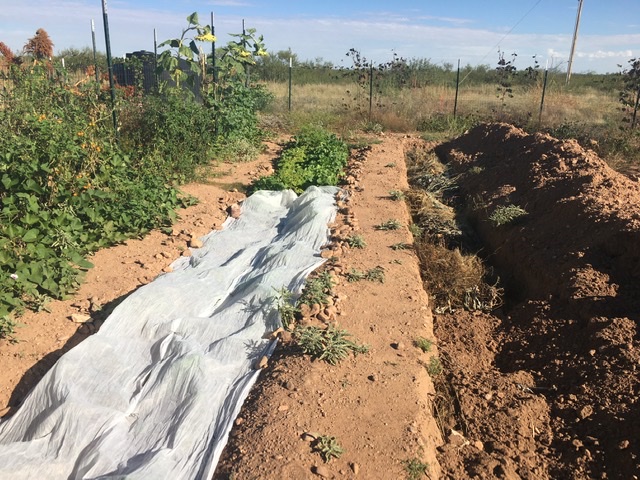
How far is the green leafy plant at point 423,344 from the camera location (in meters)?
3.63

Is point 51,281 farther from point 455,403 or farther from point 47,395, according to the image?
point 455,403

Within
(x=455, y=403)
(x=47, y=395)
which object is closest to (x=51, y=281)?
(x=47, y=395)

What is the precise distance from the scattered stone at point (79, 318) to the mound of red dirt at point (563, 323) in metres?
2.86

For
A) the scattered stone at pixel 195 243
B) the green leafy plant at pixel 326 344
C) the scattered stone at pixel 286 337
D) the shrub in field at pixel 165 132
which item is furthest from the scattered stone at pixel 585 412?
the shrub in field at pixel 165 132

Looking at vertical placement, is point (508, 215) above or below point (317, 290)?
above

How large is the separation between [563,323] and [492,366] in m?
0.62

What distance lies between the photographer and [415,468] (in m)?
2.52

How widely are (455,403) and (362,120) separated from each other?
1118 centimetres

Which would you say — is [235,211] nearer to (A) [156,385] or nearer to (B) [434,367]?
(A) [156,385]

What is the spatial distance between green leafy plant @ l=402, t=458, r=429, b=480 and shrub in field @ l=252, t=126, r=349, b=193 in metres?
5.16

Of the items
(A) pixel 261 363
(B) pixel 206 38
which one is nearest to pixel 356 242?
(A) pixel 261 363

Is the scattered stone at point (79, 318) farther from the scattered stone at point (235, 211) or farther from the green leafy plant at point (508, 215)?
the green leafy plant at point (508, 215)

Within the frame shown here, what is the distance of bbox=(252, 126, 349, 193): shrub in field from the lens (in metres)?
7.48

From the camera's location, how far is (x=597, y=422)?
2967 mm
